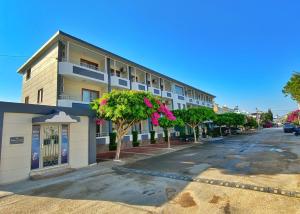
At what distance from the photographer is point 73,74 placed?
1712 centimetres

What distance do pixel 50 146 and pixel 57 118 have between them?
5.48 feet

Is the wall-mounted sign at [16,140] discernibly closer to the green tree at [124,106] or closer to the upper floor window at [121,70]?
the green tree at [124,106]

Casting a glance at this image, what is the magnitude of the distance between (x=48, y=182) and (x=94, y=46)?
47.3 ft

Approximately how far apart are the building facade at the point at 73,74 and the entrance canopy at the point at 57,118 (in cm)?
673

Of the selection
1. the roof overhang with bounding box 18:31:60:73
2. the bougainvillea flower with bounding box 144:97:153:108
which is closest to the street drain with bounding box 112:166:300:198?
the bougainvillea flower with bounding box 144:97:153:108

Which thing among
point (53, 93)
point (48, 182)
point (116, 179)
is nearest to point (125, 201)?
point (116, 179)

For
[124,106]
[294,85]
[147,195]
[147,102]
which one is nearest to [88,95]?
[147,102]

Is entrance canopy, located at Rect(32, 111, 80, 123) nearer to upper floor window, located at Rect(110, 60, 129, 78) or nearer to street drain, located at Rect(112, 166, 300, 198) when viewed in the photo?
street drain, located at Rect(112, 166, 300, 198)

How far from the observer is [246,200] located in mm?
5723

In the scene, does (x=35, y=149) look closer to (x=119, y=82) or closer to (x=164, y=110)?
(x=164, y=110)

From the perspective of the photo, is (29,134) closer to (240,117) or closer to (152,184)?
(152,184)

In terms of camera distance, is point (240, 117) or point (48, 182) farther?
point (240, 117)

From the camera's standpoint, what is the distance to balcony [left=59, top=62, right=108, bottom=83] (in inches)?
656

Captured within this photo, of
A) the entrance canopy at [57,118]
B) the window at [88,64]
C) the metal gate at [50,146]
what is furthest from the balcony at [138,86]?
the metal gate at [50,146]
